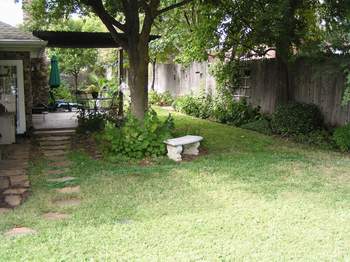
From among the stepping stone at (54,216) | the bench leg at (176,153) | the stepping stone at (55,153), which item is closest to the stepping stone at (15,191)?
the stepping stone at (54,216)

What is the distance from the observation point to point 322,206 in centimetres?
505

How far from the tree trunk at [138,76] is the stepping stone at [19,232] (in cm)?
454

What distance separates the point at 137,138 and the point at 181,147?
0.81 metres

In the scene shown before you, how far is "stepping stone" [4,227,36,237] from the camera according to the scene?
13.9ft

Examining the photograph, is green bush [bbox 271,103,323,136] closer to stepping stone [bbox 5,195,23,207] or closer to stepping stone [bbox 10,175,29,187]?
stepping stone [bbox 10,175,29,187]

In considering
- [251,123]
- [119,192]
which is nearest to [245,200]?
[119,192]

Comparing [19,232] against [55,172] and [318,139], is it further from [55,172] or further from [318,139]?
[318,139]

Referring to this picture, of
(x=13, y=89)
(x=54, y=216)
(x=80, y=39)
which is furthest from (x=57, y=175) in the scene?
(x=80, y=39)

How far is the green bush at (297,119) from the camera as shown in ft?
32.2

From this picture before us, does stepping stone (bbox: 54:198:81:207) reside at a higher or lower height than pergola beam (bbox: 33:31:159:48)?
lower

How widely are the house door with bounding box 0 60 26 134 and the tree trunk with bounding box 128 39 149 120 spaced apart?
2.90 meters

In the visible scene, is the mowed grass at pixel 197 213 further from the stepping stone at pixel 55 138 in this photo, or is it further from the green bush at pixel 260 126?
the green bush at pixel 260 126

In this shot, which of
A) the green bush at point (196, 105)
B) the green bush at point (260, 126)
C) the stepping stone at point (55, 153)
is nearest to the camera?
the stepping stone at point (55, 153)

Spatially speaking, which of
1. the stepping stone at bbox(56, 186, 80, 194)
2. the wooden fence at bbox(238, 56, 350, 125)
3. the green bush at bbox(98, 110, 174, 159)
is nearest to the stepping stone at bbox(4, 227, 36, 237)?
the stepping stone at bbox(56, 186, 80, 194)
